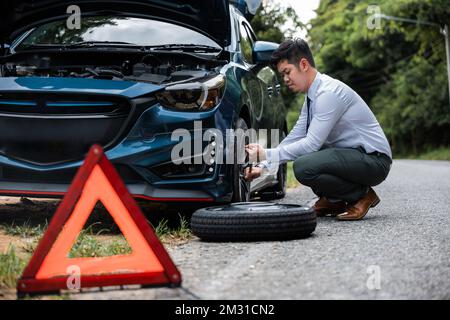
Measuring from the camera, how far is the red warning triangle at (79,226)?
293cm

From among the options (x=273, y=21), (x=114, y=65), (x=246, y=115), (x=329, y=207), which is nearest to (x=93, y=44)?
(x=114, y=65)

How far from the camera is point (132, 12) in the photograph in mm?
5551

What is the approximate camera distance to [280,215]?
165 inches

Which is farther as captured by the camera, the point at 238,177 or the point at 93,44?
the point at 93,44

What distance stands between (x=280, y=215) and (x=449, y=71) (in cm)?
2273

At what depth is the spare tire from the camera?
13.7 ft

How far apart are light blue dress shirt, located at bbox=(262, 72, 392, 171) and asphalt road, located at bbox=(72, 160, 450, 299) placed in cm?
57

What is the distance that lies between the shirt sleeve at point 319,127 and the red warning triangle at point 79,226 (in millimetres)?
2125

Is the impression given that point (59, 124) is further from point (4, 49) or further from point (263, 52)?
point (263, 52)

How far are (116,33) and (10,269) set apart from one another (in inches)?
104

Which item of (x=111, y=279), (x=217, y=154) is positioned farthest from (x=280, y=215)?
(x=111, y=279)

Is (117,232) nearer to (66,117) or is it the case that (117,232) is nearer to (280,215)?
(66,117)

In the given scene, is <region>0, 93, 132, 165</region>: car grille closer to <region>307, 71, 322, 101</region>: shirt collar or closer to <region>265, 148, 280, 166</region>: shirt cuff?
<region>265, 148, 280, 166</region>: shirt cuff

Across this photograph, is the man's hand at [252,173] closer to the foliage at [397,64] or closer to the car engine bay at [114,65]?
the car engine bay at [114,65]
